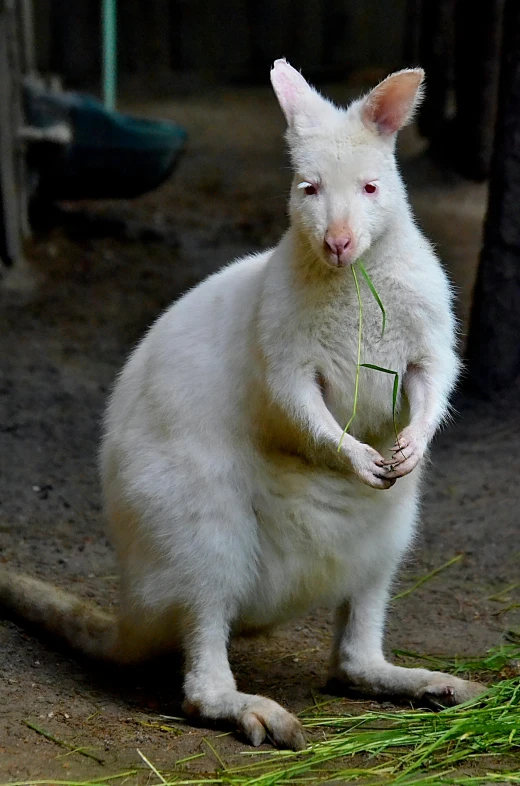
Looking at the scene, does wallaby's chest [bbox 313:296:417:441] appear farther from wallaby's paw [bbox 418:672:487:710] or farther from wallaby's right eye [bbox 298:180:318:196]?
wallaby's paw [bbox 418:672:487:710]

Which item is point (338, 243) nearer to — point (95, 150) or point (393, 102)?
point (393, 102)

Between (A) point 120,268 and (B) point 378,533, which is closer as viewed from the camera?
(B) point 378,533

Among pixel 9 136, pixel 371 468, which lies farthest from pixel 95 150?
pixel 371 468

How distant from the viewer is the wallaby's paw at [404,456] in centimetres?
298

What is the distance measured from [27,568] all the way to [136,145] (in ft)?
14.6

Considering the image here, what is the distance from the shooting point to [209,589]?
320 centimetres

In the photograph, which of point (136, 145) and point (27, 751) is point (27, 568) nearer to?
point (27, 751)

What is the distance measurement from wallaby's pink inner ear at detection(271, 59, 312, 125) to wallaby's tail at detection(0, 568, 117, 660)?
5.59 feet

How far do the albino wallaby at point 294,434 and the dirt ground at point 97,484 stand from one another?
26 cm

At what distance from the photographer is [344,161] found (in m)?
2.92

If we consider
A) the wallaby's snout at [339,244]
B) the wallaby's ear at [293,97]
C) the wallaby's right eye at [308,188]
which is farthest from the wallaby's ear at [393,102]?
the wallaby's snout at [339,244]

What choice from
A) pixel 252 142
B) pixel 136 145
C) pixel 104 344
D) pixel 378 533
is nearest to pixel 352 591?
pixel 378 533

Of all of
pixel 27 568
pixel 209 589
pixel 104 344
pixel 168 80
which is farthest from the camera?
pixel 168 80

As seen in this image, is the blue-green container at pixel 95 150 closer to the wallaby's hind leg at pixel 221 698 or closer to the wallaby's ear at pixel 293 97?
the wallaby's ear at pixel 293 97
